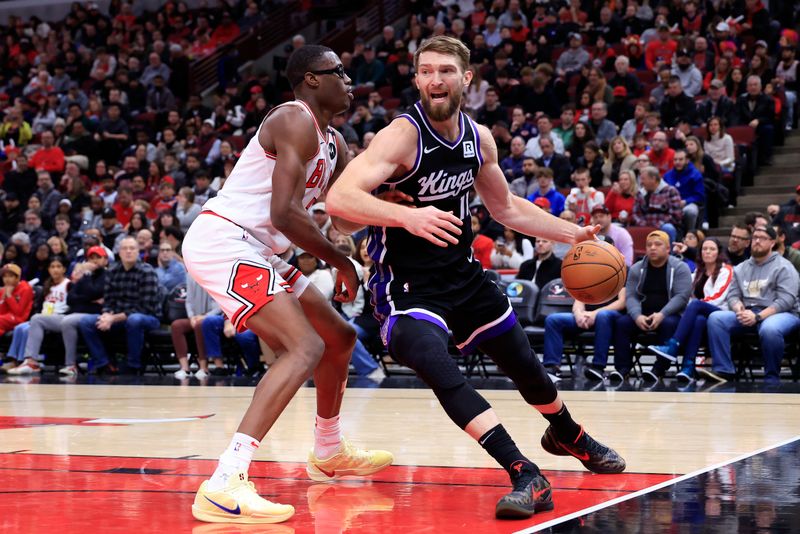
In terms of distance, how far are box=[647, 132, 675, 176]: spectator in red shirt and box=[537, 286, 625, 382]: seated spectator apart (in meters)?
2.79

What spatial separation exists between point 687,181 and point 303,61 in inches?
319

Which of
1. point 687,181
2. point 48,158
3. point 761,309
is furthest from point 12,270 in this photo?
point 761,309

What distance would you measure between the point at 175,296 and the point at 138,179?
4727mm

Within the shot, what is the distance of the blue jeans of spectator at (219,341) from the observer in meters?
10.9

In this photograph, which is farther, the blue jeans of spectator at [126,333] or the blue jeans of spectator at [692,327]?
the blue jeans of spectator at [126,333]

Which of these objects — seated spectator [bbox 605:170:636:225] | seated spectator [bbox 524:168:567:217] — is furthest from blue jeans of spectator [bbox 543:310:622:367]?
seated spectator [bbox 524:168:567:217]

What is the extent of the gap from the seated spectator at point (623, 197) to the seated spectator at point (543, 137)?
67.5 inches

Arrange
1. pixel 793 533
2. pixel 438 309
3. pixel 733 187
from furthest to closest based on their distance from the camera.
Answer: pixel 733 187 → pixel 438 309 → pixel 793 533

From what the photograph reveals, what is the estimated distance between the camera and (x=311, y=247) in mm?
A: 3996

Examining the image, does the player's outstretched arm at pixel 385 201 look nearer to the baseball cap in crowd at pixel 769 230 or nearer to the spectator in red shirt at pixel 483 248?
the baseball cap in crowd at pixel 769 230

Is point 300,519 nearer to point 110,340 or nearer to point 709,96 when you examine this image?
point 110,340

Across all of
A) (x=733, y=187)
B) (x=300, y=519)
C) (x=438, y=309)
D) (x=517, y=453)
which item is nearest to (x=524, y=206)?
(x=438, y=309)

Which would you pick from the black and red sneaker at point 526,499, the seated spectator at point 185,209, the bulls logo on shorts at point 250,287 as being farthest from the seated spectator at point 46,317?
the black and red sneaker at point 526,499

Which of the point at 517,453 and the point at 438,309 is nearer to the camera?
the point at 517,453
